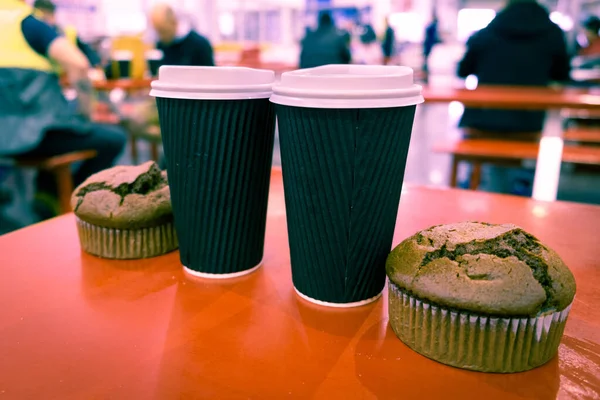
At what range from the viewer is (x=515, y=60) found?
11.2 ft

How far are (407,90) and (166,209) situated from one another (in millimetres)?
506

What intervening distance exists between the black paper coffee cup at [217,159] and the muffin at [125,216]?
89 mm

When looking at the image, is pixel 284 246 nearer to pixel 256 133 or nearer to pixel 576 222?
pixel 256 133

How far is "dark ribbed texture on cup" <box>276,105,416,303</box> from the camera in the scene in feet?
2.15

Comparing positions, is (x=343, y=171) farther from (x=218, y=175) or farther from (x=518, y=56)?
(x=518, y=56)

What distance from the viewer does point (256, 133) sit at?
30.6 inches

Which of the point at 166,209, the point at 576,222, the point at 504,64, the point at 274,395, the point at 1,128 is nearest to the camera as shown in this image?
the point at 274,395

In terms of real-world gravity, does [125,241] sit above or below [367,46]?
below

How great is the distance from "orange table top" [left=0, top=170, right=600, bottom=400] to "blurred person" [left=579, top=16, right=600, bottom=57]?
684cm

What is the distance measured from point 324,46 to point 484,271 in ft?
15.2

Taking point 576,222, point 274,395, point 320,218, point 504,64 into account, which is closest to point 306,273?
point 320,218

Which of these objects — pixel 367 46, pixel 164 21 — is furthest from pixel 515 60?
pixel 367 46

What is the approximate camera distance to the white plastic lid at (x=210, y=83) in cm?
72

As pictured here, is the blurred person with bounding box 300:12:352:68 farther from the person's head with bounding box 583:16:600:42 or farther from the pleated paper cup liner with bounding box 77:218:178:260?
the pleated paper cup liner with bounding box 77:218:178:260
